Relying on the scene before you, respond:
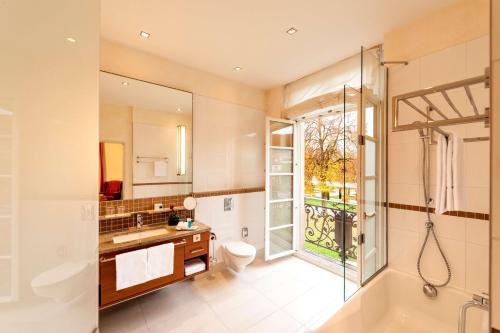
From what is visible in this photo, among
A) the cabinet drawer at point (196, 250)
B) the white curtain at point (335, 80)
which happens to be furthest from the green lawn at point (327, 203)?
the cabinet drawer at point (196, 250)

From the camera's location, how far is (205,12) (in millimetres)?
1817

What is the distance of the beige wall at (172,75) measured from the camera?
222cm

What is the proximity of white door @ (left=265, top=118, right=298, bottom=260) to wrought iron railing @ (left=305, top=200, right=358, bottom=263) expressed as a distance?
0.45 meters

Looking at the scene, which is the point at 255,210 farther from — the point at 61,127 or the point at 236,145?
the point at 61,127

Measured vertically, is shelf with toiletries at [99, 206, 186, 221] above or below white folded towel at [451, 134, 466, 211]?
below

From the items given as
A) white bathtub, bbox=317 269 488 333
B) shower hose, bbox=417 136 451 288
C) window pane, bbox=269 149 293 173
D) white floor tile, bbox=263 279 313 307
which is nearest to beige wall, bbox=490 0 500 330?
white bathtub, bbox=317 269 488 333

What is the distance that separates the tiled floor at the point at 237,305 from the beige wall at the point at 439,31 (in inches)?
87.7

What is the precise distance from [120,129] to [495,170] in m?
2.73

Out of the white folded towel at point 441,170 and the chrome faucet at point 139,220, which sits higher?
the white folded towel at point 441,170

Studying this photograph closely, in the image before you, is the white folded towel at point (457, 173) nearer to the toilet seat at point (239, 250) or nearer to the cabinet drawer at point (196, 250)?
the toilet seat at point (239, 250)

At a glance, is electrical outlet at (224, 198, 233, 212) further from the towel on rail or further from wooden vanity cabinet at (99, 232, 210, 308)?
the towel on rail

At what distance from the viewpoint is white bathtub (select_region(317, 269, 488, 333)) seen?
1.45 m

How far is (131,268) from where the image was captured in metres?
1.86

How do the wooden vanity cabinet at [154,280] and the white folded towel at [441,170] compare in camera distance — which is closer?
the white folded towel at [441,170]
